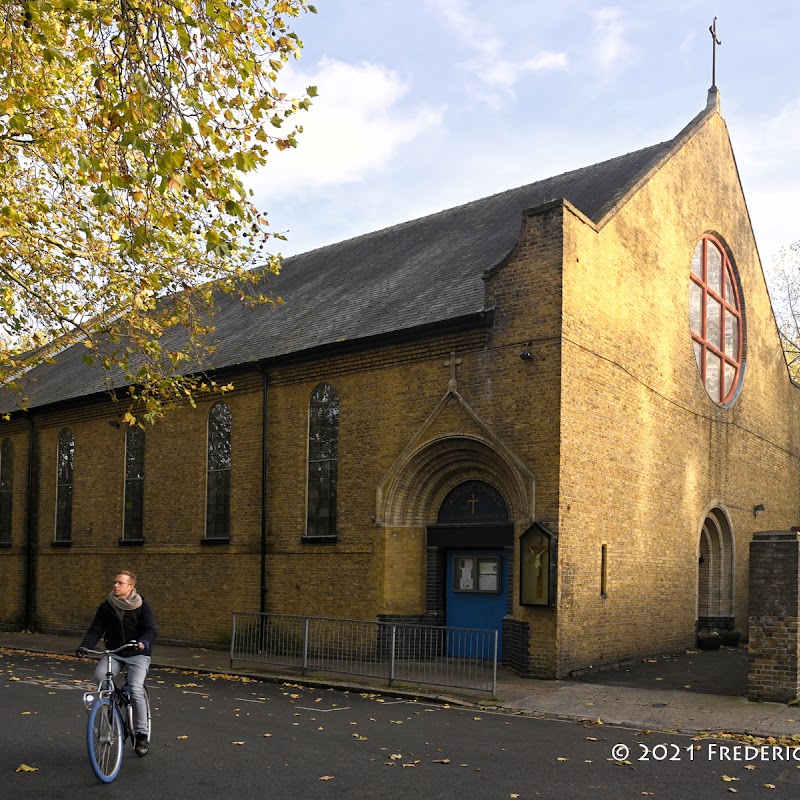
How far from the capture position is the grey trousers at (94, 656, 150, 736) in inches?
328

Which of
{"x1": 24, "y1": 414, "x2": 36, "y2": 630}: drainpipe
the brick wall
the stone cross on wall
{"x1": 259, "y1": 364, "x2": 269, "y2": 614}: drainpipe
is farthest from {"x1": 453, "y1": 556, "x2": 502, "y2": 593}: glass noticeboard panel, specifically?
{"x1": 24, "y1": 414, "x2": 36, "y2": 630}: drainpipe

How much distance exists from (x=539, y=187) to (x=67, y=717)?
16.0 m

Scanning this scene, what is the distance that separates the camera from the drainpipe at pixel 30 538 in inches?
1010

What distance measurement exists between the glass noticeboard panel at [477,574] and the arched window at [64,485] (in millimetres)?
12664

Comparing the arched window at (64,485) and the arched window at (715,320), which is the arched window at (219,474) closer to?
the arched window at (64,485)

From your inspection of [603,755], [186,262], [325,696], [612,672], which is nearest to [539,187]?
[186,262]

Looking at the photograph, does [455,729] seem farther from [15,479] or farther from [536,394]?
[15,479]

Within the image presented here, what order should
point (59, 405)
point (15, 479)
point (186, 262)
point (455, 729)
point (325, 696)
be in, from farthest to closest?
point (15, 479), point (59, 405), point (186, 262), point (325, 696), point (455, 729)

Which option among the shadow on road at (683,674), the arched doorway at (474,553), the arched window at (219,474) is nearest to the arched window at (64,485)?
the arched window at (219,474)

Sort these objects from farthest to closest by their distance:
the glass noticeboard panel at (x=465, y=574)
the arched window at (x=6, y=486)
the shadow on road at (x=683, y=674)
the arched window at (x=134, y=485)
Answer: the arched window at (x=6, y=486) → the arched window at (x=134, y=485) → the glass noticeboard panel at (x=465, y=574) → the shadow on road at (x=683, y=674)

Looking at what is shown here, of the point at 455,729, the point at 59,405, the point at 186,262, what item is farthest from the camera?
the point at 59,405

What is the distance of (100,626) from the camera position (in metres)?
8.72

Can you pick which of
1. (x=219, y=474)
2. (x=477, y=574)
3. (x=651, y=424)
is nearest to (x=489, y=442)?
(x=477, y=574)

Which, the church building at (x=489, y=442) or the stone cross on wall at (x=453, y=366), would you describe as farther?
the stone cross on wall at (x=453, y=366)
